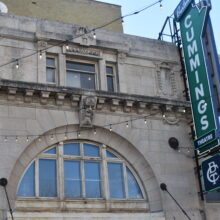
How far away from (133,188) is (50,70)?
625 centimetres

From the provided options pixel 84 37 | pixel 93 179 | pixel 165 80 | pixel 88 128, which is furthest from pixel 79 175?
pixel 165 80

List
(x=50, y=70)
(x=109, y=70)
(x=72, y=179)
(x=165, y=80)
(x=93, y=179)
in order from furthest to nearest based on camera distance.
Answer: (x=165, y=80)
(x=109, y=70)
(x=50, y=70)
(x=93, y=179)
(x=72, y=179)

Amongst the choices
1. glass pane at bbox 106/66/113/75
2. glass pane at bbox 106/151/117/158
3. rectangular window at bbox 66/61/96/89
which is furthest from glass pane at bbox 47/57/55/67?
glass pane at bbox 106/151/117/158

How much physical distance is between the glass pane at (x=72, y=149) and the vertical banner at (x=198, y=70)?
16.2 feet

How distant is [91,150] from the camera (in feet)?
64.3

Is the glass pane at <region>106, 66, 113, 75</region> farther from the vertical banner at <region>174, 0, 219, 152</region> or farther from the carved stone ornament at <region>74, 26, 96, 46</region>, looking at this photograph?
the vertical banner at <region>174, 0, 219, 152</region>

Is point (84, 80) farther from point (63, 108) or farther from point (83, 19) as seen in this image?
point (83, 19)

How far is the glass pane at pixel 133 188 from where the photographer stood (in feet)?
64.1

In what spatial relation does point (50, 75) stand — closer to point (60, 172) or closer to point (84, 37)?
point (84, 37)

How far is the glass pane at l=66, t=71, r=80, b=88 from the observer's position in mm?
20391

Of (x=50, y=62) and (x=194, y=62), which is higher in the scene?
(x=50, y=62)

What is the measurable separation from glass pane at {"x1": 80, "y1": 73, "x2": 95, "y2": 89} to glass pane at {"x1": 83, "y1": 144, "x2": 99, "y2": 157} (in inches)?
108

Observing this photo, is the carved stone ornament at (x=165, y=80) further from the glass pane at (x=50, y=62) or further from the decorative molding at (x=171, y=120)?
the glass pane at (x=50, y=62)

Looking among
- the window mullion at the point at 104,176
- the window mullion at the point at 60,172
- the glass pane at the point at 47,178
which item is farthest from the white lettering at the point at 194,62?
the glass pane at the point at 47,178
